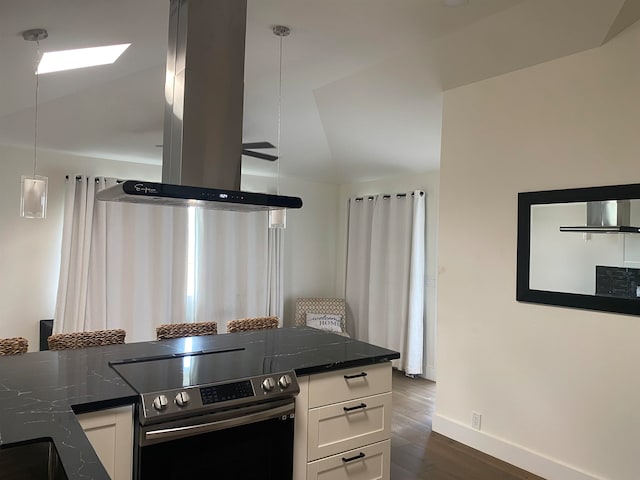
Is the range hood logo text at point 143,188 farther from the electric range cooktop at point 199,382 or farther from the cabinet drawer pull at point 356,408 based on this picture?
the cabinet drawer pull at point 356,408

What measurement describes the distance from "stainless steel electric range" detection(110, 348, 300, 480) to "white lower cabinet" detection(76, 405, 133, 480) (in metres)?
0.04

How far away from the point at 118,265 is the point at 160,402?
3.65m

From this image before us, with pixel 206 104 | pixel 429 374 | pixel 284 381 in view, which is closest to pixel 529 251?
pixel 284 381

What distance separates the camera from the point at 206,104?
7.98 feet

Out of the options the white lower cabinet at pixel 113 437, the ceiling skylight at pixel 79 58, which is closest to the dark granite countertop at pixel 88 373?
the white lower cabinet at pixel 113 437

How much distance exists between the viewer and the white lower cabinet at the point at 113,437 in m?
1.76

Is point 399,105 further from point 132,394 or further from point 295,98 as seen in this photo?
point 132,394

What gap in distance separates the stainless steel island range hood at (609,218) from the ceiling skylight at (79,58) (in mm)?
3136

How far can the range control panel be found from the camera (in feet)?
5.97

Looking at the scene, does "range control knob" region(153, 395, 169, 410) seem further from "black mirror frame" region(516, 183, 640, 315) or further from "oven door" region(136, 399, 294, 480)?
"black mirror frame" region(516, 183, 640, 315)

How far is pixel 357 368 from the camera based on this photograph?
8.38 feet

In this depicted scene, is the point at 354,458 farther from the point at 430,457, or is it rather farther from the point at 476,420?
the point at 476,420

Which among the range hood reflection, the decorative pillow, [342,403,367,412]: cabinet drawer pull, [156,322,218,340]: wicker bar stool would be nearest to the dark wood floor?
[342,403,367,412]: cabinet drawer pull

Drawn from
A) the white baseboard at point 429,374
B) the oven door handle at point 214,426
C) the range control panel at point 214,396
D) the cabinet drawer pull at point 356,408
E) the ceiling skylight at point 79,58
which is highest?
the ceiling skylight at point 79,58
